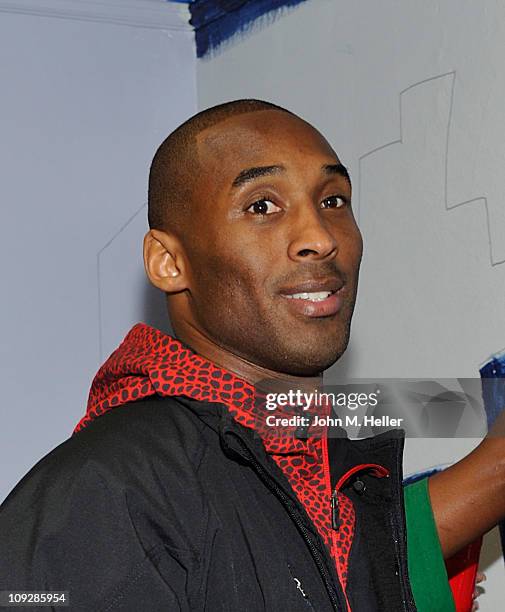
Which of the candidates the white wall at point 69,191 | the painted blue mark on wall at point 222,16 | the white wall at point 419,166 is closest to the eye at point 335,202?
the white wall at point 419,166

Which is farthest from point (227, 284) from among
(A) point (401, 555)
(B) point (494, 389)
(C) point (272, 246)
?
(B) point (494, 389)

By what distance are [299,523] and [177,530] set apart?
123 mm

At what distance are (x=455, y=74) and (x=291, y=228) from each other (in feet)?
1.89

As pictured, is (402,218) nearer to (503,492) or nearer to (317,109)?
(317,109)

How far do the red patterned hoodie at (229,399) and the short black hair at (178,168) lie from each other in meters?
0.13

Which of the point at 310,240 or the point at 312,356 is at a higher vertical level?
the point at 310,240

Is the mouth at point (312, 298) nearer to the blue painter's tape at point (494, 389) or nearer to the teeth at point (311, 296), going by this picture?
the teeth at point (311, 296)

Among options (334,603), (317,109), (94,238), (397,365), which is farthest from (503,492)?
(94,238)

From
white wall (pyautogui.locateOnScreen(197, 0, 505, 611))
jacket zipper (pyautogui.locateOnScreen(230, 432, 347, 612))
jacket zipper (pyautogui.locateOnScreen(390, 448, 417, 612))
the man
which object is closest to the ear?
the man

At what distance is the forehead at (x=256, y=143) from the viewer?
107 centimetres

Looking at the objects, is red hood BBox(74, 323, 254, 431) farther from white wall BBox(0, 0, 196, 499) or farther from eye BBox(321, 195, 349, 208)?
white wall BBox(0, 0, 196, 499)

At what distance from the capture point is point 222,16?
2066mm

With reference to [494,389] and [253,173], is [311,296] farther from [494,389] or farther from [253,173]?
[494,389]

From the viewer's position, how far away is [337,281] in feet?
3.48
